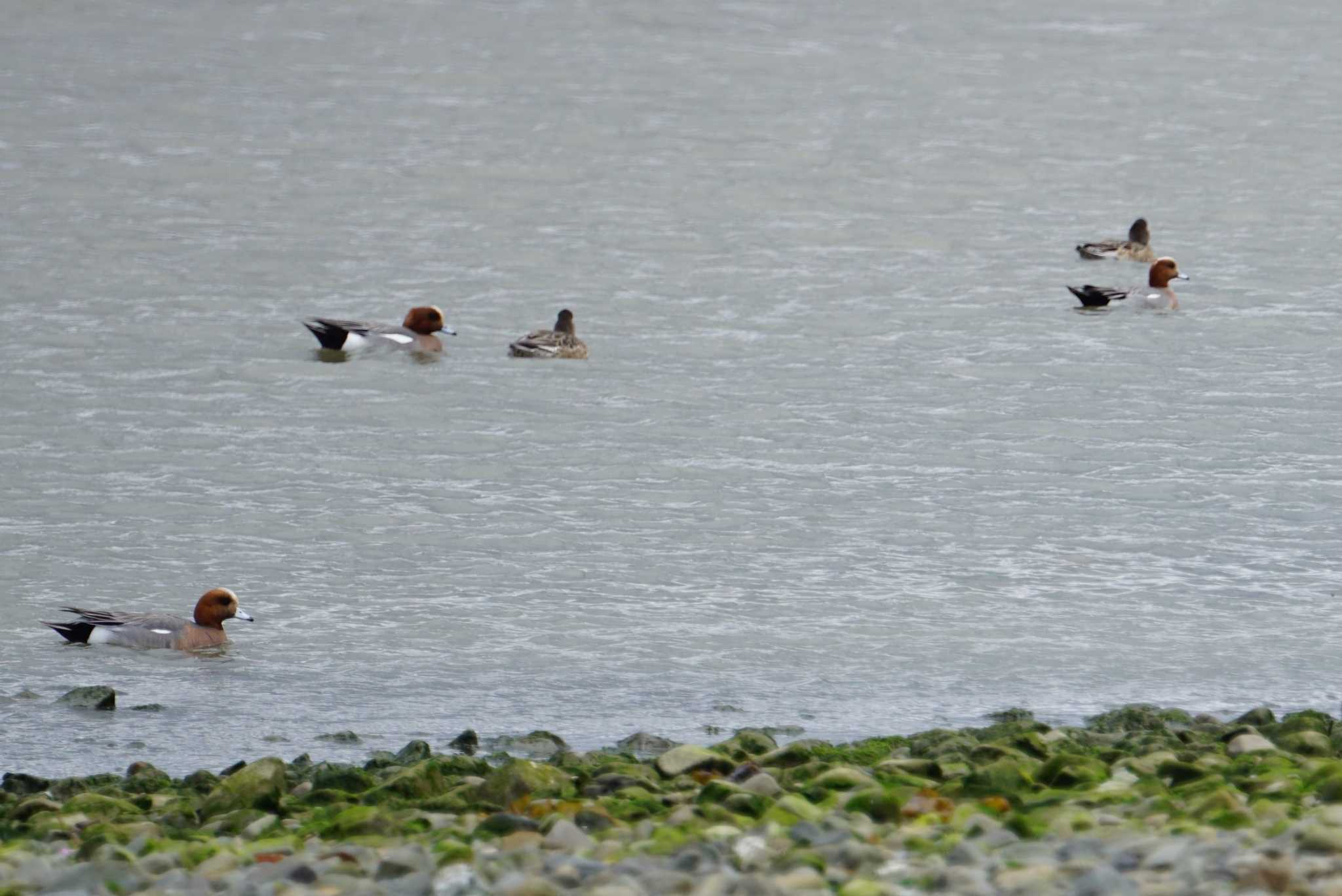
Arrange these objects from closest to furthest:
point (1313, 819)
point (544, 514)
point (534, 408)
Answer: point (1313, 819), point (544, 514), point (534, 408)

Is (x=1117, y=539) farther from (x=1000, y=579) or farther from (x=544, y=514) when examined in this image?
(x=544, y=514)

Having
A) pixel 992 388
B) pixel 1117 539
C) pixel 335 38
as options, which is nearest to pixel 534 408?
pixel 992 388

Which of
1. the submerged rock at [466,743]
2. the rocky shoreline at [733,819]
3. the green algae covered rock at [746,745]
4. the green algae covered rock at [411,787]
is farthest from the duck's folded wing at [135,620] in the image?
the green algae covered rock at [746,745]

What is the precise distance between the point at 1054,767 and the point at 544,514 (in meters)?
6.29

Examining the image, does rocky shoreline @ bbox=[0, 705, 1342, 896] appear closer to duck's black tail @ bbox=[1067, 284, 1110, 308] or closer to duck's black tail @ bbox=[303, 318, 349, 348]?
duck's black tail @ bbox=[303, 318, 349, 348]

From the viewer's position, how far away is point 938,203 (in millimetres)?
25250

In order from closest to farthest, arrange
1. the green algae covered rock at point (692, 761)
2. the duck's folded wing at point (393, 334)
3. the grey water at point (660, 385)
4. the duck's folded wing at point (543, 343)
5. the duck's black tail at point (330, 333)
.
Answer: the green algae covered rock at point (692, 761) → the grey water at point (660, 385) → the duck's folded wing at point (543, 343) → the duck's folded wing at point (393, 334) → the duck's black tail at point (330, 333)

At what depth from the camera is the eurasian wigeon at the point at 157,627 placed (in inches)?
452

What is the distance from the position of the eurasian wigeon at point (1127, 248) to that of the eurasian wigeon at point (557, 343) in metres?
7.05

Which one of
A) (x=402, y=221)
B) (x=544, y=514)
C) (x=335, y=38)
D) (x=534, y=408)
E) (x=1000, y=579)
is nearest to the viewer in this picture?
(x=1000, y=579)

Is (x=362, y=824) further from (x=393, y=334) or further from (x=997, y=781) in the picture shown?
(x=393, y=334)

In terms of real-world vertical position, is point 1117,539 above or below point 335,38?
below

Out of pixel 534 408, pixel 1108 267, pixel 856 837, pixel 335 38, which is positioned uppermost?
pixel 335 38

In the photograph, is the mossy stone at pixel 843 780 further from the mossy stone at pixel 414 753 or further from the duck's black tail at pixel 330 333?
the duck's black tail at pixel 330 333
